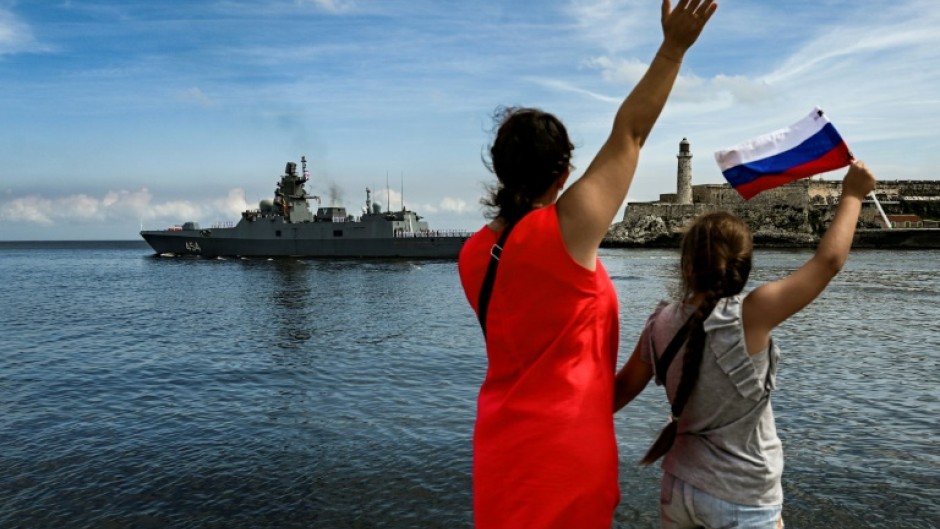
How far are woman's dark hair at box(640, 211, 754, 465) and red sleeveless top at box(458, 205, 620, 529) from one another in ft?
1.21

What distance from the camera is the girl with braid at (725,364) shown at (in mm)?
2225

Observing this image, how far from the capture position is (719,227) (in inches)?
92.5

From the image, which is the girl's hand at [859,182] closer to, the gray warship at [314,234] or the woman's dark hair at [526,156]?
the woman's dark hair at [526,156]

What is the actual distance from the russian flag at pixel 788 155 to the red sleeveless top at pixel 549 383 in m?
0.92

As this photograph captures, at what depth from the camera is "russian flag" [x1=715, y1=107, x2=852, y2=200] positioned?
2.52m

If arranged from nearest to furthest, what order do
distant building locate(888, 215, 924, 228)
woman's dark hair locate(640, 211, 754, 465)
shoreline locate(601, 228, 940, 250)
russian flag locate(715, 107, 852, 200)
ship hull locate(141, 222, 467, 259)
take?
woman's dark hair locate(640, 211, 754, 465)
russian flag locate(715, 107, 852, 200)
ship hull locate(141, 222, 467, 259)
shoreline locate(601, 228, 940, 250)
distant building locate(888, 215, 924, 228)

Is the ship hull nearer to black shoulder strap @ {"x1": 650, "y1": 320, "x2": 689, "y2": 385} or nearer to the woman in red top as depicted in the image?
black shoulder strap @ {"x1": 650, "y1": 320, "x2": 689, "y2": 385}

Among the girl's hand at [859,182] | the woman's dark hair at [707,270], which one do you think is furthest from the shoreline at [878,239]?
the woman's dark hair at [707,270]

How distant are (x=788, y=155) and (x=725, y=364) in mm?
870

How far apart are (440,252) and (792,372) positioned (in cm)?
4951

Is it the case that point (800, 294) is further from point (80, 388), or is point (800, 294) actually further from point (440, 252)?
point (440, 252)

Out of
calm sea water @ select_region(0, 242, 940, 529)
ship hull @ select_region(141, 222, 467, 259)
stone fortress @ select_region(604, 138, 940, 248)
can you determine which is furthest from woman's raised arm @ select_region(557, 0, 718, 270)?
stone fortress @ select_region(604, 138, 940, 248)

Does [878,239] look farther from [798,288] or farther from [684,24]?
[684,24]

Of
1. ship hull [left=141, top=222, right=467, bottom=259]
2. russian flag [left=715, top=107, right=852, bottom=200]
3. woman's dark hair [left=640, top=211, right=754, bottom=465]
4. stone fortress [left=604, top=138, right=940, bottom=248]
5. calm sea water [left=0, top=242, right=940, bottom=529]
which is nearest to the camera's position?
woman's dark hair [left=640, top=211, right=754, bottom=465]
